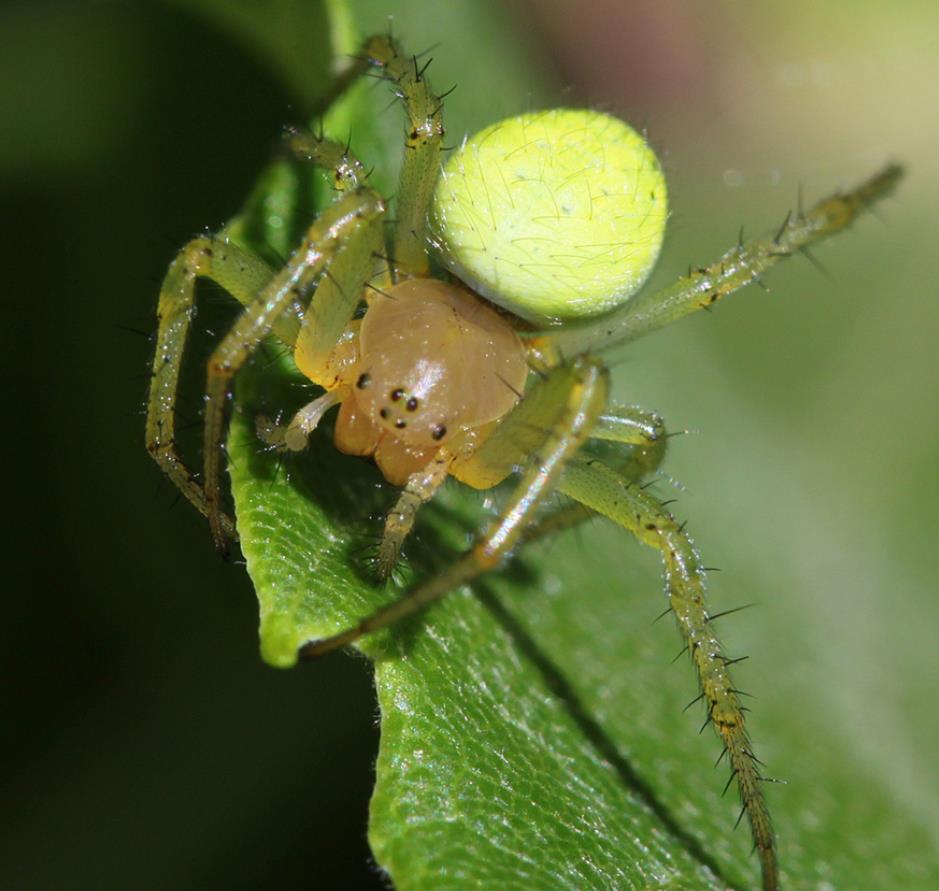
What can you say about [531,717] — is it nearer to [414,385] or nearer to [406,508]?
[406,508]

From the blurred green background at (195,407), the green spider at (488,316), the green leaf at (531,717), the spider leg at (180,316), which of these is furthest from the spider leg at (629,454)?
the spider leg at (180,316)

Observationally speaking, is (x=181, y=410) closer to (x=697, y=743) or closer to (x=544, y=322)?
(x=544, y=322)

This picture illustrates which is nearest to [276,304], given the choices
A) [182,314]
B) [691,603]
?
[182,314]

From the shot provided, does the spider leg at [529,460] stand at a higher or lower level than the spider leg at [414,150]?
lower

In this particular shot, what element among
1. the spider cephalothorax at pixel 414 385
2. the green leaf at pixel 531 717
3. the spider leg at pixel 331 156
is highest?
the spider leg at pixel 331 156

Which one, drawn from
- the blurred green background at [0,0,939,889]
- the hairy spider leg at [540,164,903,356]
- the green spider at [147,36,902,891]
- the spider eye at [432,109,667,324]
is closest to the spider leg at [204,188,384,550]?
the green spider at [147,36,902,891]

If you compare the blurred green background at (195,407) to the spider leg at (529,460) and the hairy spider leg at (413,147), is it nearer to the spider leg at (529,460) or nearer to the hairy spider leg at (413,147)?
the hairy spider leg at (413,147)

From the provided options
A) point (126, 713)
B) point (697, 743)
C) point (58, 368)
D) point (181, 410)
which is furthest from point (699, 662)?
point (58, 368)
